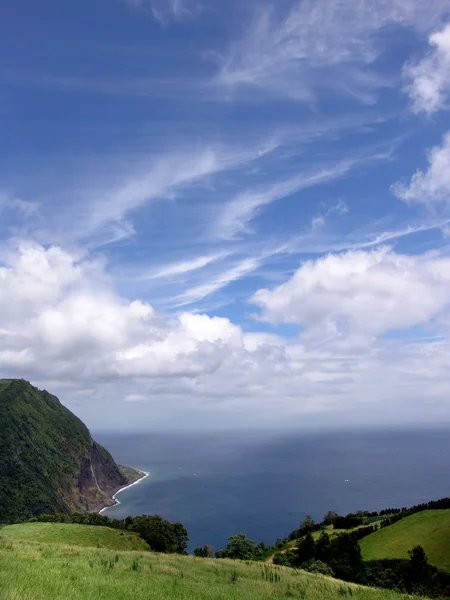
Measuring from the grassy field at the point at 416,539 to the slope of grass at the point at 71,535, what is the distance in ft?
100

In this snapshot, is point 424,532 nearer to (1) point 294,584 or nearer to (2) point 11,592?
(1) point 294,584

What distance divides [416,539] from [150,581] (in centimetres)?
4823

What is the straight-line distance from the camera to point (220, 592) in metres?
15.2

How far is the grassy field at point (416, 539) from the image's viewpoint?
154 ft

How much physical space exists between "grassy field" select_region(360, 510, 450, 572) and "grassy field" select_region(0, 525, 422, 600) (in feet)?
111

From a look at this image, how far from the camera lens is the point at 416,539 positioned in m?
51.2

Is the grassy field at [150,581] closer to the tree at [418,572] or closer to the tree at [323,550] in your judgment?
the tree at [418,572]

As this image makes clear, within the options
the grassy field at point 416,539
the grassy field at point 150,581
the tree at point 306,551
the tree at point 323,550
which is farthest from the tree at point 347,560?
the grassy field at point 150,581

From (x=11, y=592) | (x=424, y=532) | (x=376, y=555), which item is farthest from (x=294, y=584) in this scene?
(x=424, y=532)

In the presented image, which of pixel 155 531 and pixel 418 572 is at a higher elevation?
pixel 418 572

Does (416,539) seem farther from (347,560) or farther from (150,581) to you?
(150,581)

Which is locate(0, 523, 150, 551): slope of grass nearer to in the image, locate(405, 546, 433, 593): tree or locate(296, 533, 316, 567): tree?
locate(296, 533, 316, 567): tree

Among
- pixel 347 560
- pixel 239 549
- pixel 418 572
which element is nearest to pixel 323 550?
pixel 347 560

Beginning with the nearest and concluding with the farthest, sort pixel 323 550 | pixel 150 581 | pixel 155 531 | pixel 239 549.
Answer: pixel 150 581
pixel 323 550
pixel 155 531
pixel 239 549
